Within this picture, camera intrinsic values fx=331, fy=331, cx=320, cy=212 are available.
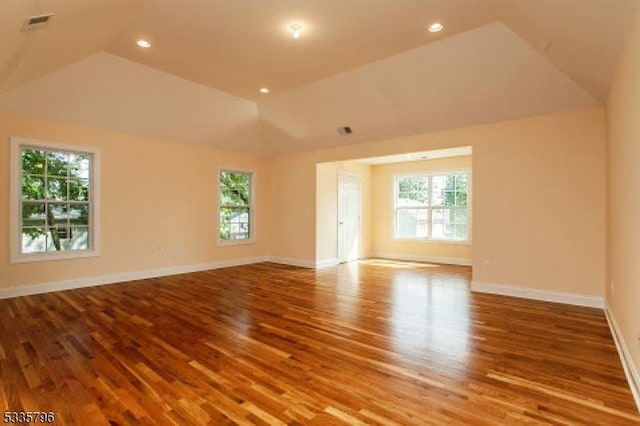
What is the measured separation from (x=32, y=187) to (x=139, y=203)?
1.37m

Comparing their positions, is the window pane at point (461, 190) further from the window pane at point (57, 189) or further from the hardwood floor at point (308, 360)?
the window pane at point (57, 189)

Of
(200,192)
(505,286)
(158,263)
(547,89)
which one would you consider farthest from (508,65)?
(158,263)

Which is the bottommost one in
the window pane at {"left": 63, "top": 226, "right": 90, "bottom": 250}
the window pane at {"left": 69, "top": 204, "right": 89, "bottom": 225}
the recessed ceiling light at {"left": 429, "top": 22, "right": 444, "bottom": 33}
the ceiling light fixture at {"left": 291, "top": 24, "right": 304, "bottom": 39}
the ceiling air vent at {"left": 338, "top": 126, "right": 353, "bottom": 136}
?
the window pane at {"left": 63, "top": 226, "right": 90, "bottom": 250}

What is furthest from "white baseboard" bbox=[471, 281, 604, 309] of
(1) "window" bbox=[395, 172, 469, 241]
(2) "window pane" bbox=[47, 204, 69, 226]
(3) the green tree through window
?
(2) "window pane" bbox=[47, 204, 69, 226]

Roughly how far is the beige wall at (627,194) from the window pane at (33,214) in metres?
6.44

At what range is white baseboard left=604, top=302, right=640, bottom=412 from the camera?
6.57 ft

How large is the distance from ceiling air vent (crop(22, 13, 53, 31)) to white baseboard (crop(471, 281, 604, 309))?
554cm

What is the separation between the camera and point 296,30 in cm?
346

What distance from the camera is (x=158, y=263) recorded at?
19.0 feet

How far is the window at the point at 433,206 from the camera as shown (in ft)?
24.2

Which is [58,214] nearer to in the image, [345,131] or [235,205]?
[235,205]

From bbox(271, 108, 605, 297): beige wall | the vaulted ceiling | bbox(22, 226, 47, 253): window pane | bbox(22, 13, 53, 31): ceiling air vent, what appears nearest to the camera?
bbox(22, 13, 53, 31): ceiling air vent

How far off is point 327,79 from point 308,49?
36.1 inches

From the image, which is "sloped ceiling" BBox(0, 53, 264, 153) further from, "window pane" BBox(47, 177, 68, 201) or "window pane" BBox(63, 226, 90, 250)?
"window pane" BBox(63, 226, 90, 250)
